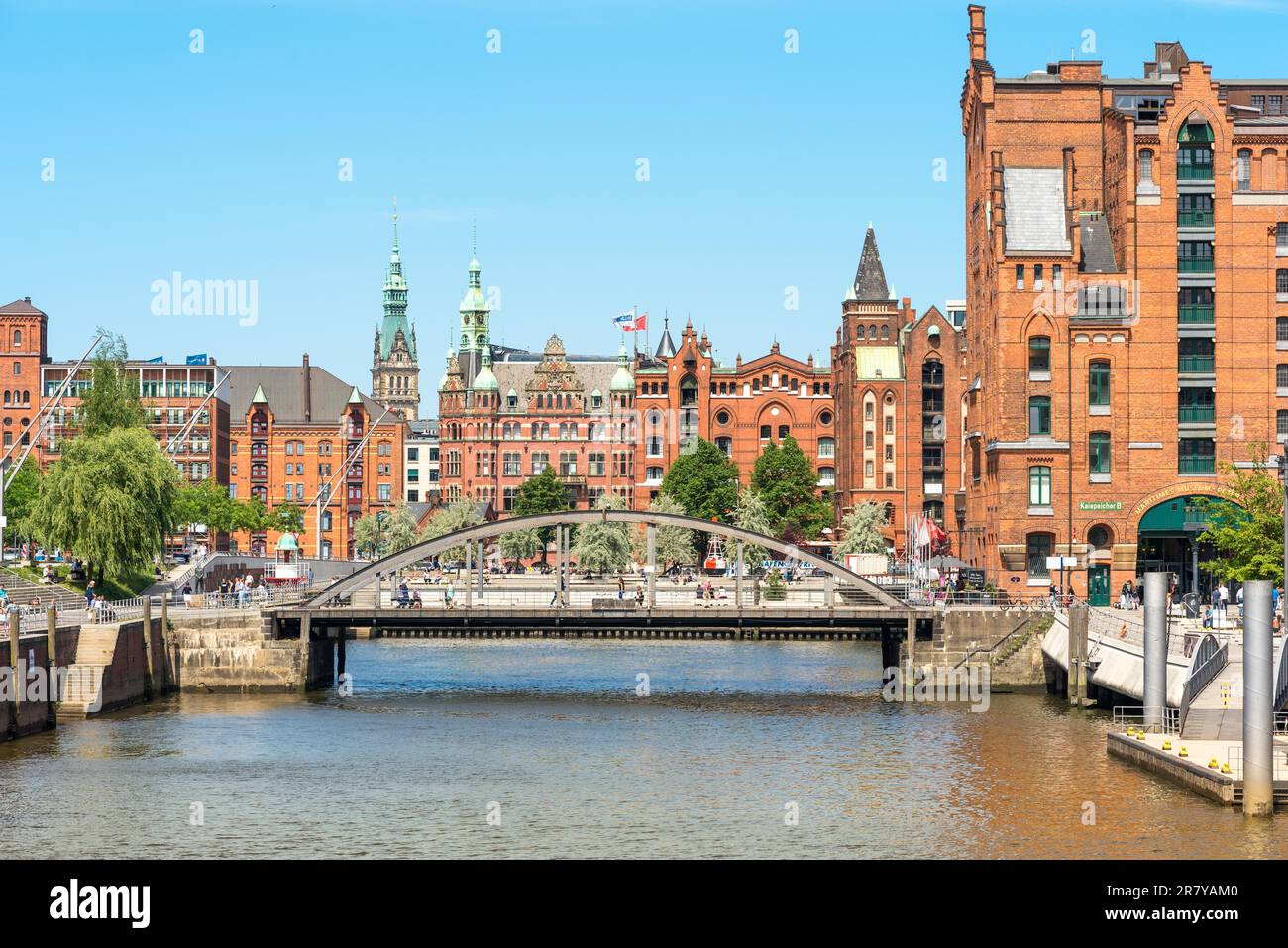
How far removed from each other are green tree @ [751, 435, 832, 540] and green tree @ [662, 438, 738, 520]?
2539 mm

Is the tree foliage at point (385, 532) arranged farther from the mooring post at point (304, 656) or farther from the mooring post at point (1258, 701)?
the mooring post at point (1258, 701)

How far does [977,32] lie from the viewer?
91.9 m

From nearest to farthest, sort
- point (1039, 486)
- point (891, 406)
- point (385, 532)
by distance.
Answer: point (1039, 486), point (891, 406), point (385, 532)

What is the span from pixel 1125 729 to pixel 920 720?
9779mm

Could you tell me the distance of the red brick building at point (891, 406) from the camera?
157500 mm

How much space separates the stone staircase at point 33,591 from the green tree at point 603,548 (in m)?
63.8

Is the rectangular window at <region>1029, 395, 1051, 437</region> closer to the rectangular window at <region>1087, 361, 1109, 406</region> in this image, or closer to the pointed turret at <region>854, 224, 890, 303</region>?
the rectangular window at <region>1087, 361, 1109, 406</region>

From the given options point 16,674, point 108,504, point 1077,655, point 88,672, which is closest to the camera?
point 16,674

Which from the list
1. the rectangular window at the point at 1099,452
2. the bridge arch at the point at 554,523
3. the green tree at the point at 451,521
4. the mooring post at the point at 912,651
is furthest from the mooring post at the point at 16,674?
the green tree at the point at 451,521

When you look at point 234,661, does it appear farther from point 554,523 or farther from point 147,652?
point 554,523

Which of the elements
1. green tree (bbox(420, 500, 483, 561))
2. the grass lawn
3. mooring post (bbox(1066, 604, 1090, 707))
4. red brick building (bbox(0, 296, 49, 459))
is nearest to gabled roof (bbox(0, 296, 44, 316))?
red brick building (bbox(0, 296, 49, 459))

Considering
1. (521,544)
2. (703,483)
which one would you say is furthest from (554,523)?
(703,483)

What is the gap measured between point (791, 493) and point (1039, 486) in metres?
74.7

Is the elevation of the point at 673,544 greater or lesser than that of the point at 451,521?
lesser
